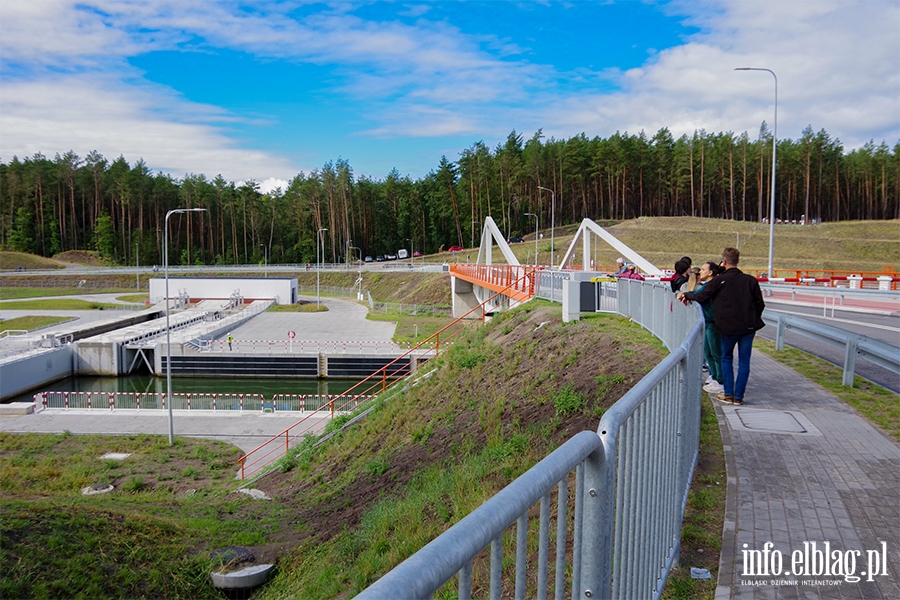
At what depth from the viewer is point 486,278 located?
36000 millimetres

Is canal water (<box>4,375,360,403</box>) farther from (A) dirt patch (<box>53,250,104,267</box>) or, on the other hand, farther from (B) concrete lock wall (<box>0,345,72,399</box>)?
(A) dirt patch (<box>53,250,104,267</box>)

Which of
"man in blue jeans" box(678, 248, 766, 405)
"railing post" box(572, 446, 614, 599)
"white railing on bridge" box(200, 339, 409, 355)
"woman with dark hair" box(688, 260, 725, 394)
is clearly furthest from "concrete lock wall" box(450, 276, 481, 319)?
"railing post" box(572, 446, 614, 599)

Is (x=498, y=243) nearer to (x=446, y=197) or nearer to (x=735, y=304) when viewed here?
(x=735, y=304)

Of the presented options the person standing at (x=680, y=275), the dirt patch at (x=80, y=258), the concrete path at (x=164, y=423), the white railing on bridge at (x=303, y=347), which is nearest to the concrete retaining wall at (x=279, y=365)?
the white railing on bridge at (x=303, y=347)

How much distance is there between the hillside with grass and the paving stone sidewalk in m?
0.48

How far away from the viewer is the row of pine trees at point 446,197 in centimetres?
9856

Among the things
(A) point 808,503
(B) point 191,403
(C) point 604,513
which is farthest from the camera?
(B) point 191,403

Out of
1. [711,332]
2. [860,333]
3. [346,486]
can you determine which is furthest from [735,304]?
[346,486]

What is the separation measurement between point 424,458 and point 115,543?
5.15 m

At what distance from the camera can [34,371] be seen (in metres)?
34.6

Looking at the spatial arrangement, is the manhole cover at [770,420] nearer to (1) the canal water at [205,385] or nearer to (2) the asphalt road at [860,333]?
(2) the asphalt road at [860,333]

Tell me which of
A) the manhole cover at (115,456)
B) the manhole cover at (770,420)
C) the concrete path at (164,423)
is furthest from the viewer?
the concrete path at (164,423)

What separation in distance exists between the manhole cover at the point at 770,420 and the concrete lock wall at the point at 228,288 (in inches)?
2365

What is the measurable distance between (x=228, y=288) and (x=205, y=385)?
31589mm
